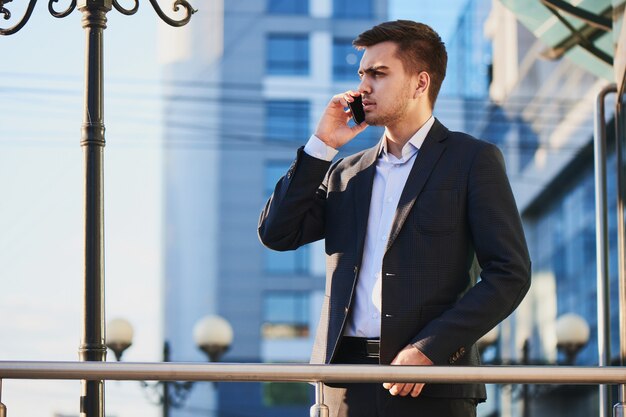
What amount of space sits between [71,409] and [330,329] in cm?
3321

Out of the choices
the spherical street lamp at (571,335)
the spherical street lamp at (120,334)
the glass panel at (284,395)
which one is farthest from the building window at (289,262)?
the spherical street lamp at (120,334)

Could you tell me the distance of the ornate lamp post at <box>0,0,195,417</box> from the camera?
3734mm

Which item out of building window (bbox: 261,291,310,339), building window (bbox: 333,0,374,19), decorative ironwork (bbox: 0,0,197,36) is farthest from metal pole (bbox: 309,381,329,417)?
building window (bbox: 333,0,374,19)

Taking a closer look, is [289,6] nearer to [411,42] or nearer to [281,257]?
[281,257]

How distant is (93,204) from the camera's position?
386cm

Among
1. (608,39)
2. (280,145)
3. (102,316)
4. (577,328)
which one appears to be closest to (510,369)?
(102,316)

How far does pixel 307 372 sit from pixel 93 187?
1.05 m

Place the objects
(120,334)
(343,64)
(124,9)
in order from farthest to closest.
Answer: (343,64) → (120,334) → (124,9)

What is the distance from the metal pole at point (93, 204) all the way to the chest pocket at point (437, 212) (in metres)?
0.96

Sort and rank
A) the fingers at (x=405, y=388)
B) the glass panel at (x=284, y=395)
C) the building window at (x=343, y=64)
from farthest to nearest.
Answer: the building window at (x=343, y=64), the glass panel at (x=284, y=395), the fingers at (x=405, y=388)

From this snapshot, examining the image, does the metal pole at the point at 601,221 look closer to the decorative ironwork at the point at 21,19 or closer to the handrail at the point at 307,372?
the handrail at the point at 307,372

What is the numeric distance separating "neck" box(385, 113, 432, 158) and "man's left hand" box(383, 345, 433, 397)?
0.65 m

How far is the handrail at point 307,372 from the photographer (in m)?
3.14

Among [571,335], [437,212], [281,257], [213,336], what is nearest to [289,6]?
[281,257]
